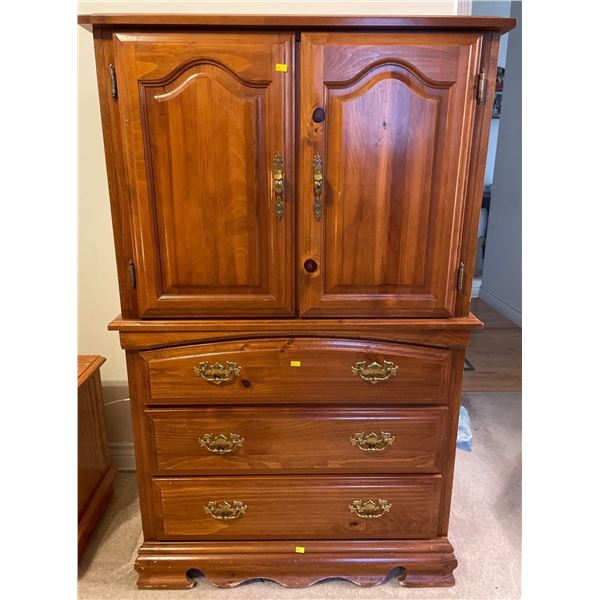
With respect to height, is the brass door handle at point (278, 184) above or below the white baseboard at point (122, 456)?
above

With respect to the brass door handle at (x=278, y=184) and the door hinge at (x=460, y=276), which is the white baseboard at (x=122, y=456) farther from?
the door hinge at (x=460, y=276)

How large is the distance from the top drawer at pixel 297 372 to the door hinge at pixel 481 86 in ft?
2.15

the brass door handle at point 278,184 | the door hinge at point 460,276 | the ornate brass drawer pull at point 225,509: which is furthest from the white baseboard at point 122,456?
the door hinge at point 460,276

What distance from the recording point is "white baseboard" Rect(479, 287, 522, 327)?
11.5ft

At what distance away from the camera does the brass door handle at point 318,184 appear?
3.64ft

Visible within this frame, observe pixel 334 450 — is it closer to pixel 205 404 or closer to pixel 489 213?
pixel 205 404

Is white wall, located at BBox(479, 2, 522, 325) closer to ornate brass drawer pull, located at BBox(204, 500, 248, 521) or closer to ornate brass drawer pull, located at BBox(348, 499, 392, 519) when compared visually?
ornate brass drawer pull, located at BBox(348, 499, 392, 519)

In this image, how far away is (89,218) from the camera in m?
1.64

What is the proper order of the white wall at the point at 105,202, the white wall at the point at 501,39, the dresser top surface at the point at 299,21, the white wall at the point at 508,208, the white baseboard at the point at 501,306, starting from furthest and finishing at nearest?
the white baseboard at the point at 501,306 < the white wall at the point at 508,208 < the white wall at the point at 501,39 < the white wall at the point at 105,202 < the dresser top surface at the point at 299,21

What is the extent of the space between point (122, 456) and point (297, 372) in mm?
1099

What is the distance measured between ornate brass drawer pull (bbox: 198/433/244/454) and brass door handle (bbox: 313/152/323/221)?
2.21 ft

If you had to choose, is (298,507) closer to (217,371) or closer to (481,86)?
(217,371)

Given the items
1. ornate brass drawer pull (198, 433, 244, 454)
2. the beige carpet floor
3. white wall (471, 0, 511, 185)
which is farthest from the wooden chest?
white wall (471, 0, 511, 185)

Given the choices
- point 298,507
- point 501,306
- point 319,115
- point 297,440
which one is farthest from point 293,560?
point 501,306
